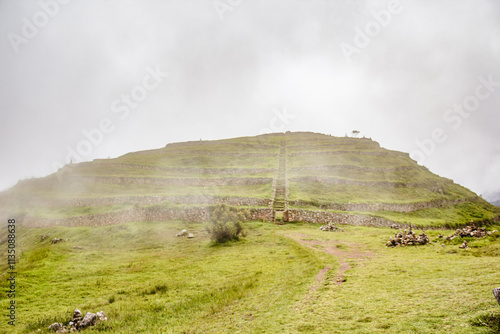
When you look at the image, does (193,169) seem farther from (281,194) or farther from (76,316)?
(76,316)

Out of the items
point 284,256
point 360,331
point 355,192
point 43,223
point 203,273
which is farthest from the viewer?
point 355,192

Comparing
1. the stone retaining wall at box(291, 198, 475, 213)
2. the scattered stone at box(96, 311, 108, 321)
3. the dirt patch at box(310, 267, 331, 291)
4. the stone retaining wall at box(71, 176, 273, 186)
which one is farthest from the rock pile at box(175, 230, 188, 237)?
the stone retaining wall at box(71, 176, 273, 186)

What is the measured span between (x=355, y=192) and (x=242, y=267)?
31.6 meters

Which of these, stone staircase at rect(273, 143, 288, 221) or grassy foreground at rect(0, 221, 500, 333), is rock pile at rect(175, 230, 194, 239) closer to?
grassy foreground at rect(0, 221, 500, 333)

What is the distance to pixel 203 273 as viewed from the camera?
48.4ft

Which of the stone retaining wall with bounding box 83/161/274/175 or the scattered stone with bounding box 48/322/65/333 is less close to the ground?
the stone retaining wall with bounding box 83/161/274/175

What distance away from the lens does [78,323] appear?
9.57 metres

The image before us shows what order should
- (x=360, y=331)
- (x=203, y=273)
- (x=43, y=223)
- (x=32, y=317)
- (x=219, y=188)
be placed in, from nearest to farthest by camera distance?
(x=360, y=331) < (x=32, y=317) < (x=203, y=273) < (x=43, y=223) < (x=219, y=188)

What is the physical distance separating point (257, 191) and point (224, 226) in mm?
20251

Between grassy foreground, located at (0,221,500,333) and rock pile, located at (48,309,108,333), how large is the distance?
47 cm

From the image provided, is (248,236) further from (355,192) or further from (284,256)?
(355,192)

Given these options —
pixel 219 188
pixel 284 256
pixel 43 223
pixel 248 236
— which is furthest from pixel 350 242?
pixel 43 223

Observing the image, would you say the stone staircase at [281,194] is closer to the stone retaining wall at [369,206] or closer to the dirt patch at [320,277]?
the stone retaining wall at [369,206]

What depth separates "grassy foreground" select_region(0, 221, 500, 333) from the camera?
23.2ft
